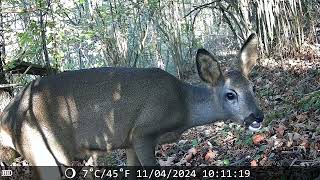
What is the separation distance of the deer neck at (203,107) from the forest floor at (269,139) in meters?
Result: 0.57

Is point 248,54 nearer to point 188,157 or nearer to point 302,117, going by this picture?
point 302,117

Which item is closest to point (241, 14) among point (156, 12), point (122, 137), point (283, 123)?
point (156, 12)

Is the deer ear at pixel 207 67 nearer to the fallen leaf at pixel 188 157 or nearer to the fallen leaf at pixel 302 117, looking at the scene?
the fallen leaf at pixel 188 157

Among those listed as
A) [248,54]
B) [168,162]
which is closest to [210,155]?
[168,162]

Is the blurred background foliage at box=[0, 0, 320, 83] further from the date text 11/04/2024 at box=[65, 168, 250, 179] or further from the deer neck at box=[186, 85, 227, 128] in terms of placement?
the deer neck at box=[186, 85, 227, 128]

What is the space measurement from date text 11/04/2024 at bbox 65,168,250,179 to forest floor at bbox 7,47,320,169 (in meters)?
0.26

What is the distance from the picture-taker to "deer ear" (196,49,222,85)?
542 centimetres

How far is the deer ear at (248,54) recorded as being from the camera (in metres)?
5.59

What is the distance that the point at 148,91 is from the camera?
5.40 m

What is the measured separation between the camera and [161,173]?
5.50 metres

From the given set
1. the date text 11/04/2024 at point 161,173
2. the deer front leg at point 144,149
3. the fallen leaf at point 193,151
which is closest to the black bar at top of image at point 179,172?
the date text 11/04/2024 at point 161,173

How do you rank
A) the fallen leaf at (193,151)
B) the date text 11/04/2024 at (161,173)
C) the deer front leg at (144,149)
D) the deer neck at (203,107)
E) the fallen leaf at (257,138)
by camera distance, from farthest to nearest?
the fallen leaf at (193,151) → the fallen leaf at (257,138) → the deer neck at (203,107) → the date text 11/04/2024 at (161,173) → the deer front leg at (144,149)

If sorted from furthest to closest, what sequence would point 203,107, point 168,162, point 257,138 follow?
point 168,162 < point 257,138 < point 203,107

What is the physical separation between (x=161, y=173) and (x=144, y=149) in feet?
1.63
